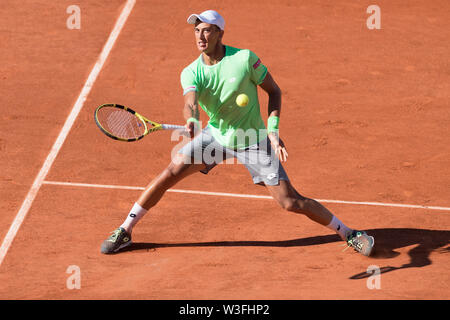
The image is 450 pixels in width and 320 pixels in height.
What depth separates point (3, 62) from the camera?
13133mm

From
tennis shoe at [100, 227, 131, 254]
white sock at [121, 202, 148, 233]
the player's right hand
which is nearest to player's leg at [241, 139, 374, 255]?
the player's right hand

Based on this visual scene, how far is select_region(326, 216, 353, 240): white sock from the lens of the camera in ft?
28.3

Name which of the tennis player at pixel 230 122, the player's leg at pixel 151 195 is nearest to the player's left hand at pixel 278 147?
the tennis player at pixel 230 122

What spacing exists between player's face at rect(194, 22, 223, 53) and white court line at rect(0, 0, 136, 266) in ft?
9.39

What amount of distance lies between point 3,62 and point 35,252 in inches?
201

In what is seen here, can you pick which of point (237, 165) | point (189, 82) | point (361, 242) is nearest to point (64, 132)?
point (237, 165)

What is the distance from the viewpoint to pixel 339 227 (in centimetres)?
866

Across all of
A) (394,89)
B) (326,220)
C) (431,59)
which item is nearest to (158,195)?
(326,220)

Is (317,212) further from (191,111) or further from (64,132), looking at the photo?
(64,132)

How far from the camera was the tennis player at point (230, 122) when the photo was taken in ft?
26.5

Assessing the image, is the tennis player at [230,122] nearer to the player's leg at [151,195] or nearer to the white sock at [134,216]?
the player's leg at [151,195]

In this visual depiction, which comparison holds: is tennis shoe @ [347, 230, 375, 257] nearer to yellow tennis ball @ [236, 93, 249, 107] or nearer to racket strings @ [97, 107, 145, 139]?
yellow tennis ball @ [236, 93, 249, 107]

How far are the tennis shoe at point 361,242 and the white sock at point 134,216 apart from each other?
203 cm

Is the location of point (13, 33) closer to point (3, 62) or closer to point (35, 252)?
point (3, 62)
